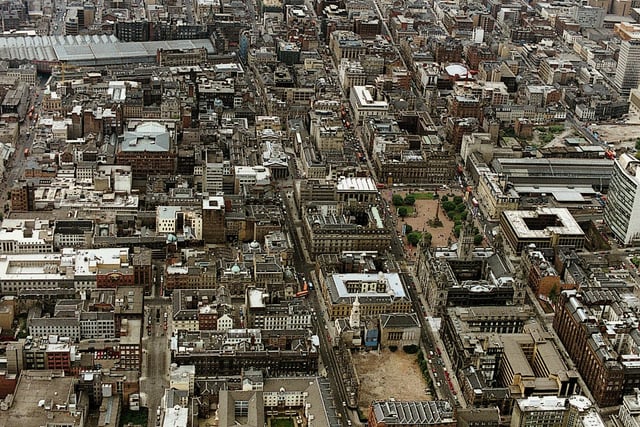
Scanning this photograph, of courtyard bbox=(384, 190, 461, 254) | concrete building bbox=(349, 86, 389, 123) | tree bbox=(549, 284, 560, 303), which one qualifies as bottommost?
courtyard bbox=(384, 190, 461, 254)

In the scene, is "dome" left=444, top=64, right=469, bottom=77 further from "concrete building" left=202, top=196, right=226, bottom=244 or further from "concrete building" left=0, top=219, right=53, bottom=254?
"concrete building" left=0, top=219, right=53, bottom=254

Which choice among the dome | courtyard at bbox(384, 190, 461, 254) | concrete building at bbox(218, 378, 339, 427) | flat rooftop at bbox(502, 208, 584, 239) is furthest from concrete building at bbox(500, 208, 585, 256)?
the dome

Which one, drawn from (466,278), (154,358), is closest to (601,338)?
(466,278)

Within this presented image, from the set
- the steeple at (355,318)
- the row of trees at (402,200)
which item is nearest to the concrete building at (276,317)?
the steeple at (355,318)

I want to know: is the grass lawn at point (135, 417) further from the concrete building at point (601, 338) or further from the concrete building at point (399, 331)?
the concrete building at point (601, 338)

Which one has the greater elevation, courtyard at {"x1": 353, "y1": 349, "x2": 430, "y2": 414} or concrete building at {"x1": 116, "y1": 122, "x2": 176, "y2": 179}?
concrete building at {"x1": 116, "y1": 122, "x2": 176, "y2": 179}

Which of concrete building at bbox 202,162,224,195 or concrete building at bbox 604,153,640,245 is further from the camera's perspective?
concrete building at bbox 202,162,224,195

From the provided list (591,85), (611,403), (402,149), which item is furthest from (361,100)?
(611,403)

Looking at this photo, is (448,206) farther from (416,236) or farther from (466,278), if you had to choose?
(466,278)

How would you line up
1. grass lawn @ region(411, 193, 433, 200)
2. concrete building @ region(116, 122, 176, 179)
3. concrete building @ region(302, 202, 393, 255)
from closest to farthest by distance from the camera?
concrete building @ region(302, 202, 393, 255)
concrete building @ region(116, 122, 176, 179)
grass lawn @ region(411, 193, 433, 200)
